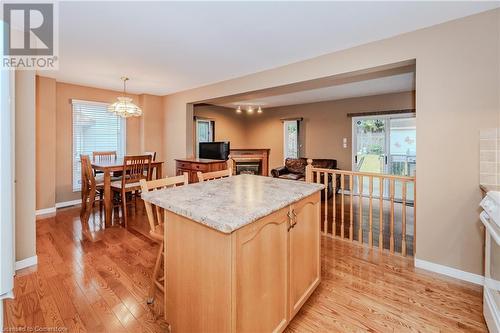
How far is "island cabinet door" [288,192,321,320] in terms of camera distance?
159 cm

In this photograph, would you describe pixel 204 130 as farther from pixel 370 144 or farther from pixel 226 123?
pixel 370 144

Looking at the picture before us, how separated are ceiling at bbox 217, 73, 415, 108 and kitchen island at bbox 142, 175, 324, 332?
369 centimetres

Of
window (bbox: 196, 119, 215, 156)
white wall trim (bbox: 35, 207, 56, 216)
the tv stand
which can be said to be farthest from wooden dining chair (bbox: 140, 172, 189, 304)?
window (bbox: 196, 119, 215, 156)

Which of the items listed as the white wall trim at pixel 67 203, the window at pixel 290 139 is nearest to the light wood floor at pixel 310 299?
the white wall trim at pixel 67 203

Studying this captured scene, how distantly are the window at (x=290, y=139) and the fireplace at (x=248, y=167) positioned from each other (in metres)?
0.96

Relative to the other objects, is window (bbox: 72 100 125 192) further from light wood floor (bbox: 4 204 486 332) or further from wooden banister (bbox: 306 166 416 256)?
wooden banister (bbox: 306 166 416 256)

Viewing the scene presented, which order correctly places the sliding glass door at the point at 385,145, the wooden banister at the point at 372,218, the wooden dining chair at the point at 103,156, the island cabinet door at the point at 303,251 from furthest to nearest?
the sliding glass door at the point at 385,145 < the wooden dining chair at the point at 103,156 < the wooden banister at the point at 372,218 < the island cabinet door at the point at 303,251

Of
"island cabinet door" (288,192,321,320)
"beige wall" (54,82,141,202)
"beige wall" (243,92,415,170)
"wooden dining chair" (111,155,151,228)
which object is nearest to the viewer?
"island cabinet door" (288,192,321,320)

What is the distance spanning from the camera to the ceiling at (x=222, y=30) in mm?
2021

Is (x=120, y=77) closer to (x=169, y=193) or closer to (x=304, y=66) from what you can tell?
(x=304, y=66)

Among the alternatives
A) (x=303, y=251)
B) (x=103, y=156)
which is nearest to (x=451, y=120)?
(x=303, y=251)

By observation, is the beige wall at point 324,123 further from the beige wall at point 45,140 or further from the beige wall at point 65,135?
the beige wall at point 45,140

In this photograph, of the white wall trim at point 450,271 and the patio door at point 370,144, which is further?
the patio door at point 370,144

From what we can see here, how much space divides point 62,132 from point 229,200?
4704 millimetres
